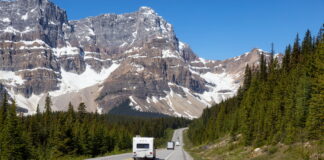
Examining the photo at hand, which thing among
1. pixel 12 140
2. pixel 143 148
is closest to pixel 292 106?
pixel 143 148

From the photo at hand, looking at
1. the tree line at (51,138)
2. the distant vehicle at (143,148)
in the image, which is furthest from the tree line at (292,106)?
the tree line at (51,138)

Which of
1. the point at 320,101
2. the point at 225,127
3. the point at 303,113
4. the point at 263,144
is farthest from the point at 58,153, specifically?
the point at 225,127

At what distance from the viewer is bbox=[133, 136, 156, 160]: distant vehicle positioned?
154 feet

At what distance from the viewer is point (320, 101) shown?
Answer: 3862cm

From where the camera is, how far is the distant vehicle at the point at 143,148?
46.9m

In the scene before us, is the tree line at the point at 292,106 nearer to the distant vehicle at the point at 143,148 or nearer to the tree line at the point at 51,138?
the distant vehicle at the point at 143,148

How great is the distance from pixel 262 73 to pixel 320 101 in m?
61.2

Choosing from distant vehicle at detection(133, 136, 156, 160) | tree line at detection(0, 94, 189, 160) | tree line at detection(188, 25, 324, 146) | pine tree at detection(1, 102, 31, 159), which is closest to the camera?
tree line at detection(188, 25, 324, 146)

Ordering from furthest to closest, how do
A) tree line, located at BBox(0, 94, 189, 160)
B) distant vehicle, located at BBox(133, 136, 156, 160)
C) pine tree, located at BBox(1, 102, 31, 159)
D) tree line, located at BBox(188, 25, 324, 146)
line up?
tree line, located at BBox(0, 94, 189, 160), pine tree, located at BBox(1, 102, 31, 159), distant vehicle, located at BBox(133, 136, 156, 160), tree line, located at BBox(188, 25, 324, 146)

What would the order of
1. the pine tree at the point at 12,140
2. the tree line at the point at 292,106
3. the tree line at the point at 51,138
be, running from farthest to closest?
the tree line at the point at 51,138
the pine tree at the point at 12,140
the tree line at the point at 292,106

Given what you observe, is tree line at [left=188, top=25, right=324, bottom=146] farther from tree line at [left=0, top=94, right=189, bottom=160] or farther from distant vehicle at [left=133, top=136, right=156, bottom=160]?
tree line at [left=0, top=94, right=189, bottom=160]

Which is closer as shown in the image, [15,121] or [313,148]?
[313,148]

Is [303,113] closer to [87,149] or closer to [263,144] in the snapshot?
[263,144]

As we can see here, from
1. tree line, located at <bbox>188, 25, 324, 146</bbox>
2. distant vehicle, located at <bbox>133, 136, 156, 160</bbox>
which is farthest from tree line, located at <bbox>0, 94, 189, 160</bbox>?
tree line, located at <bbox>188, 25, 324, 146</bbox>
